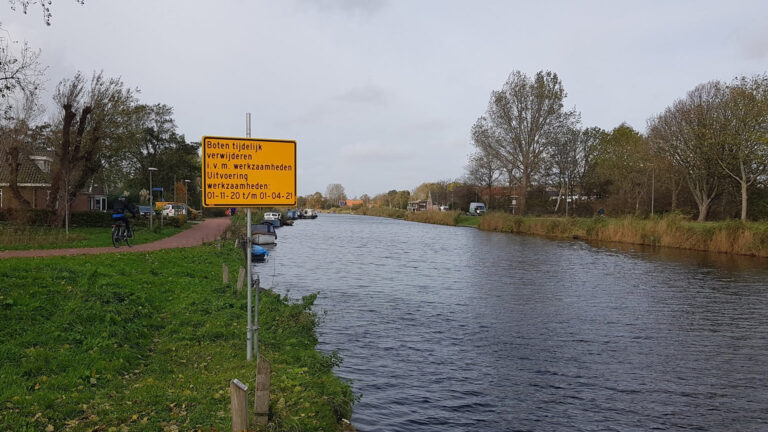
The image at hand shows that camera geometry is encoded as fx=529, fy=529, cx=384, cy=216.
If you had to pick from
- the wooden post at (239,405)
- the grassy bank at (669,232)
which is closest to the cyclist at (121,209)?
the wooden post at (239,405)

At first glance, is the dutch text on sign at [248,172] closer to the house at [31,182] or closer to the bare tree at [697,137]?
the house at [31,182]

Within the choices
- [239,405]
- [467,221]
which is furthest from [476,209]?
[239,405]

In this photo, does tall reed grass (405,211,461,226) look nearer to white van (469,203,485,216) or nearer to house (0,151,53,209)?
white van (469,203,485,216)

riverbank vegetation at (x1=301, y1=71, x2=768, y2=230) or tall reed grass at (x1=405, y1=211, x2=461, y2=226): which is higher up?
riverbank vegetation at (x1=301, y1=71, x2=768, y2=230)

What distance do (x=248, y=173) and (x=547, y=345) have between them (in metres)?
8.40

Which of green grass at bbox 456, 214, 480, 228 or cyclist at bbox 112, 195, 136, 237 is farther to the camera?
green grass at bbox 456, 214, 480, 228

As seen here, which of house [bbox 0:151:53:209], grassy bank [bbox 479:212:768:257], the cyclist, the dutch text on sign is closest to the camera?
the dutch text on sign

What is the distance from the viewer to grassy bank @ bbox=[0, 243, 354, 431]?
580cm

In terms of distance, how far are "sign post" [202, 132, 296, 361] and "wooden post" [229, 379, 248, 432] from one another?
202cm

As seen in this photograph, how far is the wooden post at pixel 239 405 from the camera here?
482cm

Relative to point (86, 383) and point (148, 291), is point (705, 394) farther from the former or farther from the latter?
point (148, 291)

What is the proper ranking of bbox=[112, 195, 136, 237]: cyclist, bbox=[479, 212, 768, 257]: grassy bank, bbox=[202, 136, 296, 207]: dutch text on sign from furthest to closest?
bbox=[479, 212, 768, 257]: grassy bank → bbox=[112, 195, 136, 237]: cyclist → bbox=[202, 136, 296, 207]: dutch text on sign

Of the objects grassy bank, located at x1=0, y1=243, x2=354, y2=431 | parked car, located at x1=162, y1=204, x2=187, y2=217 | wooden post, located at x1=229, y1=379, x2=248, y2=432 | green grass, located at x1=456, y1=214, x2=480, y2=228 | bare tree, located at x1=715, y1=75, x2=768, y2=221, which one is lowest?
grassy bank, located at x1=0, y1=243, x2=354, y2=431

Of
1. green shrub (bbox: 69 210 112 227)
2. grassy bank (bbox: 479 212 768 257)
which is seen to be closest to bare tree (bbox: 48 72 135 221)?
green shrub (bbox: 69 210 112 227)
